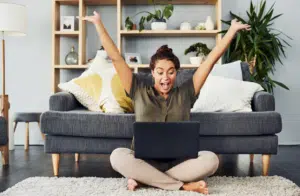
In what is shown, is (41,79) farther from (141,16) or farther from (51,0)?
(141,16)

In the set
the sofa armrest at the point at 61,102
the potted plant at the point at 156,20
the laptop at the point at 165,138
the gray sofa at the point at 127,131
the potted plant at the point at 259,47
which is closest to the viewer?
the laptop at the point at 165,138

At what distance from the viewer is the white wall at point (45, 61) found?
4816 millimetres

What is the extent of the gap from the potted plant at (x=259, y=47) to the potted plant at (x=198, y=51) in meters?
0.25

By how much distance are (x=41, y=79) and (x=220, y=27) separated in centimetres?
214

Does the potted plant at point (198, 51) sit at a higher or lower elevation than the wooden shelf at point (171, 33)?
lower

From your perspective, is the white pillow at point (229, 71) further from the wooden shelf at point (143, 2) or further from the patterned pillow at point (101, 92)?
the wooden shelf at point (143, 2)

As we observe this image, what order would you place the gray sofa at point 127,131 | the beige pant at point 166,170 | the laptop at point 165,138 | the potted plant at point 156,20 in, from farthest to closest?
1. the potted plant at point 156,20
2. the gray sofa at point 127,131
3. the beige pant at point 166,170
4. the laptop at point 165,138

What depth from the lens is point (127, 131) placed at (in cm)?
269

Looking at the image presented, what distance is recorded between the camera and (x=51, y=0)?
4848mm

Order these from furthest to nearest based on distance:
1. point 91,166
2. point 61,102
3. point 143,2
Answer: point 143,2
point 91,166
point 61,102

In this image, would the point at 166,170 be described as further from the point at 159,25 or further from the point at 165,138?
the point at 159,25

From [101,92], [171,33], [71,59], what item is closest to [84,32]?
[71,59]

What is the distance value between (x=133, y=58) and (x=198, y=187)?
268cm

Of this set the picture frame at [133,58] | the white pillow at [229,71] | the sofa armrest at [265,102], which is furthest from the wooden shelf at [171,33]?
the sofa armrest at [265,102]
